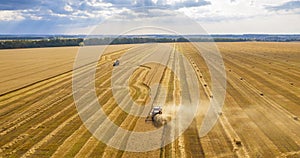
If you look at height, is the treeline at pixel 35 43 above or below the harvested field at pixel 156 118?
above

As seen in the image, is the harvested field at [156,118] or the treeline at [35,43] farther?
the treeline at [35,43]

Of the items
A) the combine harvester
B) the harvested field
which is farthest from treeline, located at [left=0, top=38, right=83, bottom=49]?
the combine harvester

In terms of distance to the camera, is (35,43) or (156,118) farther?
(35,43)

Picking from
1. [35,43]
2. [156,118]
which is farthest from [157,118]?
[35,43]

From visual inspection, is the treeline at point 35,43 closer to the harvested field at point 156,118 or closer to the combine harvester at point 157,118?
the harvested field at point 156,118

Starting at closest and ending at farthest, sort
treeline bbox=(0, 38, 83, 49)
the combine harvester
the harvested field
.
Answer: the harvested field < the combine harvester < treeline bbox=(0, 38, 83, 49)

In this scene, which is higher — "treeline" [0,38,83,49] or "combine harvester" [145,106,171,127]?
"treeline" [0,38,83,49]

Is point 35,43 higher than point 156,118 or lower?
higher

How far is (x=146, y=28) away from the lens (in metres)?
35.9

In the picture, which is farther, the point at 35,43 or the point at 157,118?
the point at 35,43

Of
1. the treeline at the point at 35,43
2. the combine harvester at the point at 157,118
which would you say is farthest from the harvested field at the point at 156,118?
the treeline at the point at 35,43

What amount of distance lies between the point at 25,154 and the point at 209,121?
548 inches

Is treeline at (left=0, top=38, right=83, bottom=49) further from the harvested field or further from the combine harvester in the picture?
the combine harvester

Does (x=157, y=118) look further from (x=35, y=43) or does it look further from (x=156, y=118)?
(x=35, y=43)
